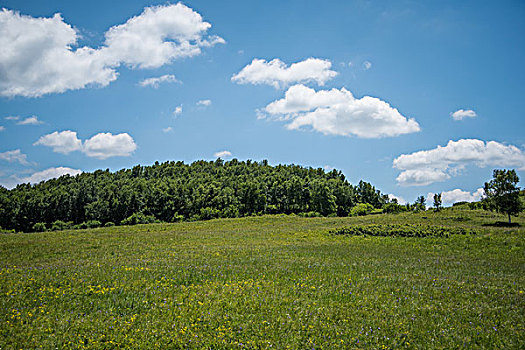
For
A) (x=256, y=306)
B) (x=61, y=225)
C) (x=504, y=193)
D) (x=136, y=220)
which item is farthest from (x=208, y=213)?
(x=256, y=306)

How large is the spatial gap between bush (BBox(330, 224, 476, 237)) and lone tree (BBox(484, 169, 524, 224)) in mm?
11921

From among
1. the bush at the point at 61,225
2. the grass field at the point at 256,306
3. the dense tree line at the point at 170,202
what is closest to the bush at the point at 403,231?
the grass field at the point at 256,306

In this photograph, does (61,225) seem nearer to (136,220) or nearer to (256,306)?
(136,220)

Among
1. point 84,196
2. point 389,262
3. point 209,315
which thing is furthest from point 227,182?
point 209,315

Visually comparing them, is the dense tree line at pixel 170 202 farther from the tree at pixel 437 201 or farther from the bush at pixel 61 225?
the tree at pixel 437 201

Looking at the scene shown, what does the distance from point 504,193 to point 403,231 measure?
2012 centimetres

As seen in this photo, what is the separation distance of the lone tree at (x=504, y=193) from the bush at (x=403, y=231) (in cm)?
1192

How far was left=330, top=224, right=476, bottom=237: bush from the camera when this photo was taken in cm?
4019

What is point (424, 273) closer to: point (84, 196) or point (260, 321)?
point (260, 321)

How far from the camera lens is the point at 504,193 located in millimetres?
48156

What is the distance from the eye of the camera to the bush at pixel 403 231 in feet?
132

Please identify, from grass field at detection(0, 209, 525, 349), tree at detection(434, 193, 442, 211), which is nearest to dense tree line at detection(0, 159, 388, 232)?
tree at detection(434, 193, 442, 211)

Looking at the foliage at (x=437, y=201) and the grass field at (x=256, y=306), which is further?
the foliage at (x=437, y=201)

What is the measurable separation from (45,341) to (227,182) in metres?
129
